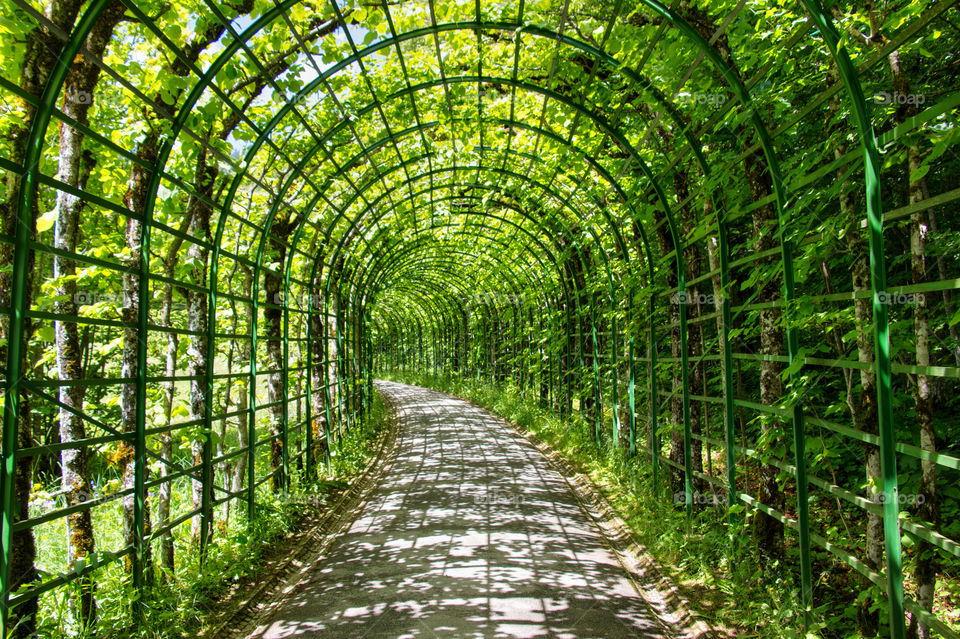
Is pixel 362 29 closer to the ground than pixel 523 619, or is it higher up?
higher up

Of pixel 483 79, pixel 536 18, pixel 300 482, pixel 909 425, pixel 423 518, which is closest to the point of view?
pixel 536 18

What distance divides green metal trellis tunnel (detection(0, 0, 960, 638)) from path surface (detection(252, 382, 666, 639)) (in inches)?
33.4

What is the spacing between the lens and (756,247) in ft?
13.7

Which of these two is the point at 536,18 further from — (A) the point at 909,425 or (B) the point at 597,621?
(A) the point at 909,425

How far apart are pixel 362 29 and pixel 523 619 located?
5.09 m

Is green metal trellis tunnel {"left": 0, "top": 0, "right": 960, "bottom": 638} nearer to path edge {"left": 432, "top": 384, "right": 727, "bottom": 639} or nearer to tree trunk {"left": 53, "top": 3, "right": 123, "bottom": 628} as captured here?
tree trunk {"left": 53, "top": 3, "right": 123, "bottom": 628}

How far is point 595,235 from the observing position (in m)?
8.08

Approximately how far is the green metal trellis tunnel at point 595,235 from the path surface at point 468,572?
85 cm

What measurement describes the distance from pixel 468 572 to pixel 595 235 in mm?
5173

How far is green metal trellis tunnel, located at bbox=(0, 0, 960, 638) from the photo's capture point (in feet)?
8.89

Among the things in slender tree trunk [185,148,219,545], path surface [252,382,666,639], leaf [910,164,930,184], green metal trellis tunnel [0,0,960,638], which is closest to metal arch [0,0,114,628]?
green metal trellis tunnel [0,0,960,638]

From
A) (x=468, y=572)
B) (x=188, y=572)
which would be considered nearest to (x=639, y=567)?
(x=468, y=572)

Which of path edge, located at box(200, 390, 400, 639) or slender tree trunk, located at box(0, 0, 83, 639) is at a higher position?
slender tree trunk, located at box(0, 0, 83, 639)

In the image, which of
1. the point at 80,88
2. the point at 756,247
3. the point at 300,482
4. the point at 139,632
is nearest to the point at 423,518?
the point at 300,482
